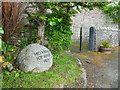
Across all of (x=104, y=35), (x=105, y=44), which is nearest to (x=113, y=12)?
(x=104, y=35)

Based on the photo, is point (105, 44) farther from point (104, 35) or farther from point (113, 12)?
point (113, 12)

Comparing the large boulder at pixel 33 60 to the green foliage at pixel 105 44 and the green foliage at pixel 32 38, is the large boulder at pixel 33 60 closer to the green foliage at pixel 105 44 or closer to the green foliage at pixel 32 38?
the green foliage at pixel 32 38

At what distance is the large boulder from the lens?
240 cm

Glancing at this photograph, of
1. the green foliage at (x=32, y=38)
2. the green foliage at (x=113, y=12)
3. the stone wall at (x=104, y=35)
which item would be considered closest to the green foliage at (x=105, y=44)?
the stone wall at (x=104, y=35)

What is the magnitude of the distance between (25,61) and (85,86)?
1505 mm

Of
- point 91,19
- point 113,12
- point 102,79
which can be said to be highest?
point 113,12

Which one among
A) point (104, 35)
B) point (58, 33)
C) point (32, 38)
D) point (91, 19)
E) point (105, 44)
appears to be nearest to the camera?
point (32, 38)

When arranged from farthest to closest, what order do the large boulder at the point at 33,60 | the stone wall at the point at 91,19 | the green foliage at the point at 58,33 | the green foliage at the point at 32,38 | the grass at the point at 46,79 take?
the stone wall at the point at 91,19
the green foliage at the point at 58,33
the green foliage at the point at 32,38
the large boulder at the point at 33,60
the grass at the point at 46,79

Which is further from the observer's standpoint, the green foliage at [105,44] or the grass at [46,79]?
the green foliage at [105,44]

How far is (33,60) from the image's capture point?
241 cm

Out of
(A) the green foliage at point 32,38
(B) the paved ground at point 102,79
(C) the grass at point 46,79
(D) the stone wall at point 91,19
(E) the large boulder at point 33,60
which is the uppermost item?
(D) the stone wall at point 91,19

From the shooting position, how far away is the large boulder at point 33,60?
2.40 metres

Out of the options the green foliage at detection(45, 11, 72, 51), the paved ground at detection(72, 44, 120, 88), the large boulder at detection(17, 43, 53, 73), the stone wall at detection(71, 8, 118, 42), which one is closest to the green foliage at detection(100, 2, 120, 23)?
the stone wall at detection(71, 8, 118, 42)

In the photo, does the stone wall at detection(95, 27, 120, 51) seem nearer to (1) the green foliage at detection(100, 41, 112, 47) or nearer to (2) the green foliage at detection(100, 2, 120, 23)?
(1) the green foliage at detection(100, 41, 112, 47)
